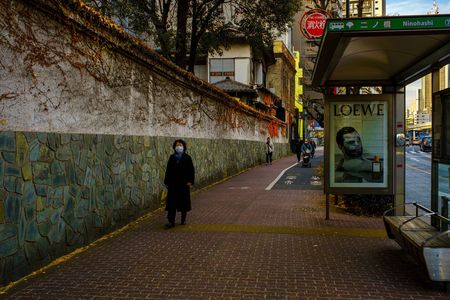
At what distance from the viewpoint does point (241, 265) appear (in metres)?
5.90

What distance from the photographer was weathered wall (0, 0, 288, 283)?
5.21 metres

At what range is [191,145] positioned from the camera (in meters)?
13.7

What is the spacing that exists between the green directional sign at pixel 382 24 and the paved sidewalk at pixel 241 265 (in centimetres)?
297

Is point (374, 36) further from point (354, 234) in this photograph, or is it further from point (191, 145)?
point (191, 145)

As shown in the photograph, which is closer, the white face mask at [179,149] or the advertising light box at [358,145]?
the white face mask at [179,149]

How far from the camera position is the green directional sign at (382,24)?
543 cm

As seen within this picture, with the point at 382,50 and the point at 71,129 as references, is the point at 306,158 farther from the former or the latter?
the point at 71,129

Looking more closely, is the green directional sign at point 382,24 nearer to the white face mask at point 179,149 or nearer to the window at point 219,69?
the white face mask at point 179,149

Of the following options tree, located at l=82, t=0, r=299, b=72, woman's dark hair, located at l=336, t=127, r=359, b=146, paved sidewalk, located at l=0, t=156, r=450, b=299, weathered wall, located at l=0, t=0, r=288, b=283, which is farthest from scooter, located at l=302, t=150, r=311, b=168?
woman's dark hair, located at l=336, t=127, r=359, b=146

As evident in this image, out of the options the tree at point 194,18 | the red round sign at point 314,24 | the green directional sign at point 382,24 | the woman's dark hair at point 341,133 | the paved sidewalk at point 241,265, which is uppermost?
the tree at point 194,18

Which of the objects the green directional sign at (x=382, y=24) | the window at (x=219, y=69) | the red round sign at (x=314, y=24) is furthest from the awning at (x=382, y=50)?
the window at (x=219, y=69)

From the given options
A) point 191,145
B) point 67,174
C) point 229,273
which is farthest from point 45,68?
point 191,145

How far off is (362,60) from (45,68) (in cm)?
481

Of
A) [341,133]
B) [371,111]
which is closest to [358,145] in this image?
[341,133]
